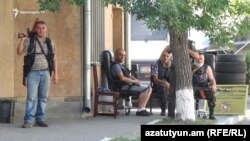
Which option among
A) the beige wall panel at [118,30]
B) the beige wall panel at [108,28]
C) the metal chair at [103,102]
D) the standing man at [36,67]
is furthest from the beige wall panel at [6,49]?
the beige wall panel at [118,30]

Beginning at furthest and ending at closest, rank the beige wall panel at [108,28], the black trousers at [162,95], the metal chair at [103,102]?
the beige wall panel at [108,28] < the black trousers at [162,95] < the metal chair at [103,102]

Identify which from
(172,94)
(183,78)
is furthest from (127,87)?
(183,78)

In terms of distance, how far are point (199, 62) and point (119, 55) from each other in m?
1.96

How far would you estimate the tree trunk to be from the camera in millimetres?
12219

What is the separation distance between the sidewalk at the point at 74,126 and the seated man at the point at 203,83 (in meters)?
0.42

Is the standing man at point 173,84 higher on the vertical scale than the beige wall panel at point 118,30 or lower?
A: lower

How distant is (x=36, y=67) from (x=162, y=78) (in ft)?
13.0

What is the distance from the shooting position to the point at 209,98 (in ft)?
44.6

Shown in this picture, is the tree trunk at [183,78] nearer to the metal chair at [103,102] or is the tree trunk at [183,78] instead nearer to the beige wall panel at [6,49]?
the metal chair at [103,102]

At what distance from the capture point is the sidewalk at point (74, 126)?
34.7 ft

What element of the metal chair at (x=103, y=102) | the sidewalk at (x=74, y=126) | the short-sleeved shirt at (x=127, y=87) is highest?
the short-sleeved shirt at (x=127, y=87)

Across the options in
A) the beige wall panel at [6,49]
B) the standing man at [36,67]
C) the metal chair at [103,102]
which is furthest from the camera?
the metal chair at [103,102]

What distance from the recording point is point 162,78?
48.9ft

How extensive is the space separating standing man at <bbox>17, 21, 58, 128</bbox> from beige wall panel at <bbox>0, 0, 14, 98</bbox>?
3.61 feet
